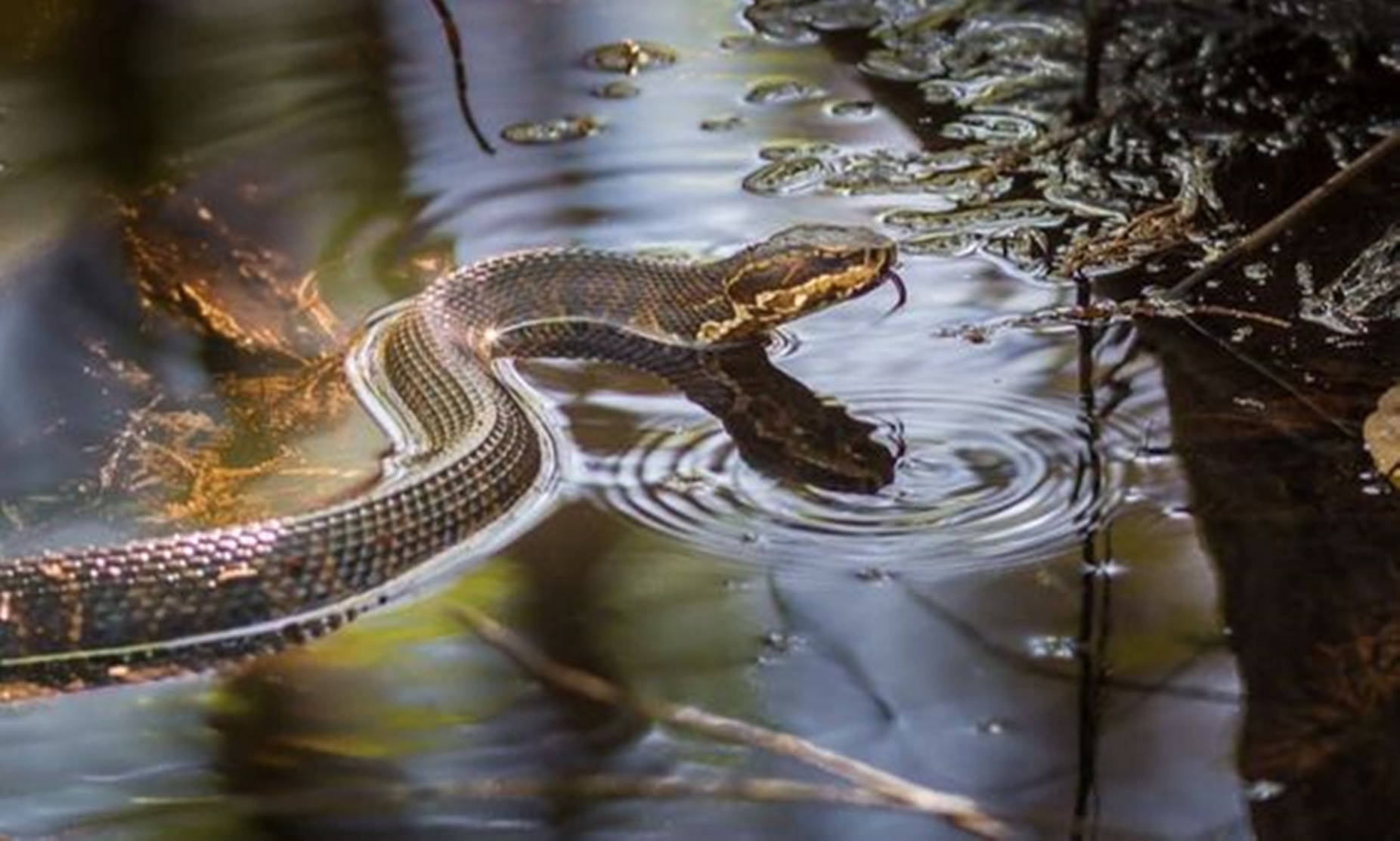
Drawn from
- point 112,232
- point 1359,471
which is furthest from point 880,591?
point 112,232

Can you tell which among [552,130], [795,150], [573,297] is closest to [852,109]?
[795,150]

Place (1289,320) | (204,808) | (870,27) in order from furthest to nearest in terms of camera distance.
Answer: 1. (870,27)
2. (1289,320)
3. (204,808)

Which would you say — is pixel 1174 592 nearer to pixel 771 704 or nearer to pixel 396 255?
pixel 771 704

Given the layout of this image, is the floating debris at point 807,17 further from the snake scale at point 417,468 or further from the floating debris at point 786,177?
the snake scale at point 417,468

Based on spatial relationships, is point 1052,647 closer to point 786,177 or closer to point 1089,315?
point 1089,315

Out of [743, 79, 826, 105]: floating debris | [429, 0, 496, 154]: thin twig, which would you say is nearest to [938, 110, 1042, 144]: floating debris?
[743, 79, 826, 105]: floating debris
